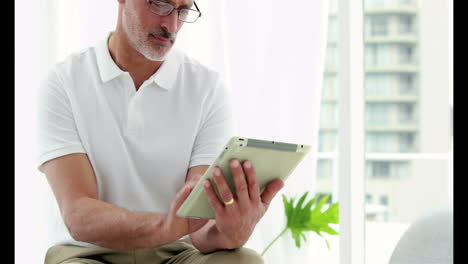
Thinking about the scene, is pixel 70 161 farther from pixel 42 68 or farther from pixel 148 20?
pixel 42 68

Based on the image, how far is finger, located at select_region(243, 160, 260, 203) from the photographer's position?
3.91 feet

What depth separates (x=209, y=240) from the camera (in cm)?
141

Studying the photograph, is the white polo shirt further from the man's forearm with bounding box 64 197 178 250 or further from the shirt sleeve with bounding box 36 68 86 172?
the man's forearm with bounding box 64 197 178 250

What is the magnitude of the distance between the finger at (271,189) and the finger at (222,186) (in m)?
0.12

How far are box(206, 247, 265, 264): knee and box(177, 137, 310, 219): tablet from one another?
0.10 meters

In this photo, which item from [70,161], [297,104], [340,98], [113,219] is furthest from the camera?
[297,104]

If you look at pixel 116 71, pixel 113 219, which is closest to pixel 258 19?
pixel 116 71

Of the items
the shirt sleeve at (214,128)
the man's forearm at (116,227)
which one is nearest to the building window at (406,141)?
the shirt sleeve at (214,128)

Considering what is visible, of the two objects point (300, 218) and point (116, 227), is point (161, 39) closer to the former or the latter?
point (116, 227)

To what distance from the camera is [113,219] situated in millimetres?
1384

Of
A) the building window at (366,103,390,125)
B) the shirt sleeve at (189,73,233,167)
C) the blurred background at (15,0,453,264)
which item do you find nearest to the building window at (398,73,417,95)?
the building window at (366,103,390,125)

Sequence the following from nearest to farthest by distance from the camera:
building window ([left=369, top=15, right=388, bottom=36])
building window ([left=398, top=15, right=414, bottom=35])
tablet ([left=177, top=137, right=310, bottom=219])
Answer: tablet ([left=177, top=137, right=310, bottom=219]), building window ([left=369, top=15, right=388, bottom=36]), building window ([left=398, top=15, right=414, bottom=35])

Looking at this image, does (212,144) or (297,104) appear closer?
(212,144)

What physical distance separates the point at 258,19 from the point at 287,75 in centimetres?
28
